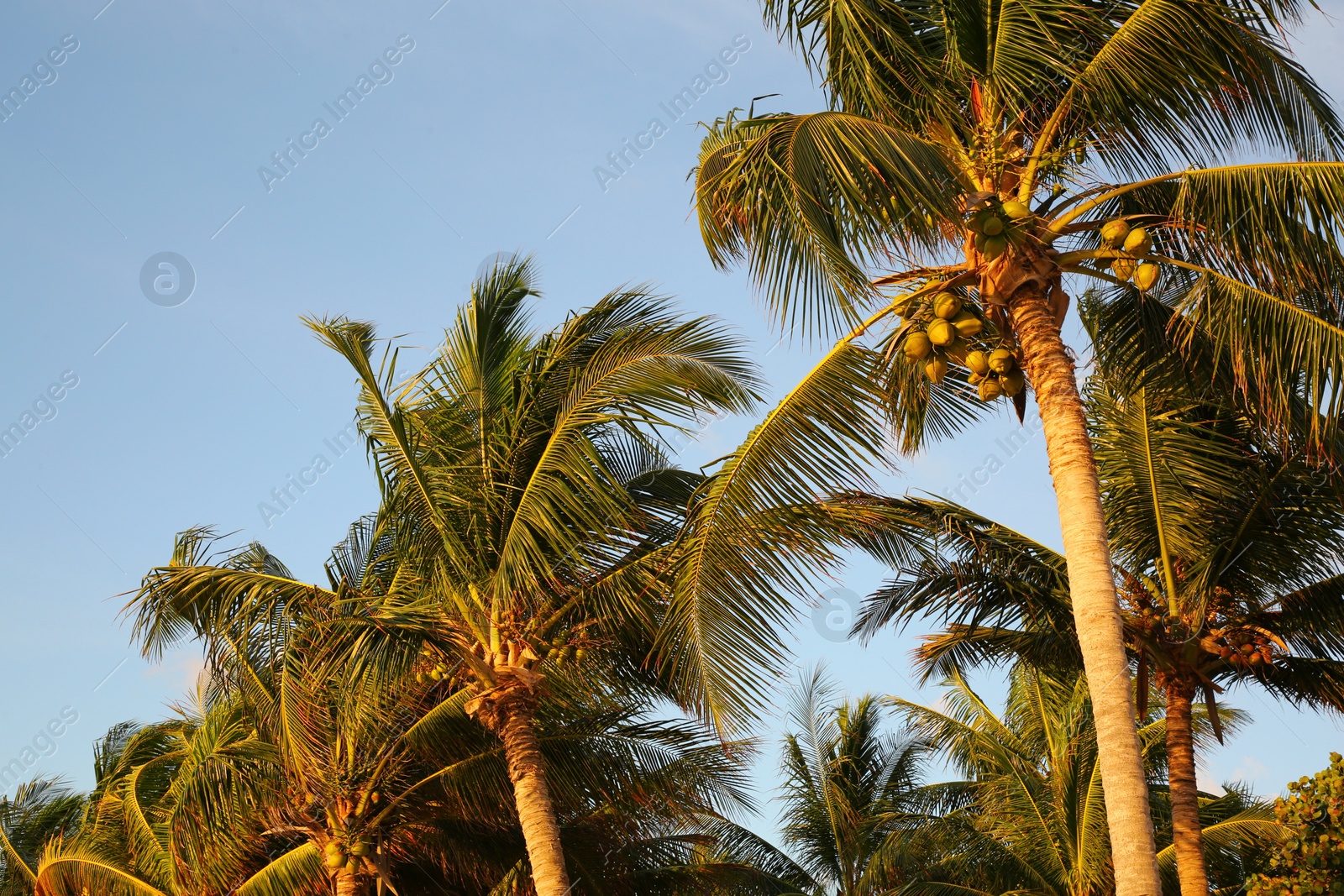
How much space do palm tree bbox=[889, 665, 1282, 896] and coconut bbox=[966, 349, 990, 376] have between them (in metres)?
7.97

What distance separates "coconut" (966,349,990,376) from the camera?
6949 mm

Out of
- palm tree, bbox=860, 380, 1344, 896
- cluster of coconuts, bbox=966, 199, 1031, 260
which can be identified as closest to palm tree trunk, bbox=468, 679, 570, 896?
palm tree, bbox=860, 380, 1344, 896

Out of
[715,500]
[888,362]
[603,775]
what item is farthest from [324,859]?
[888,362]

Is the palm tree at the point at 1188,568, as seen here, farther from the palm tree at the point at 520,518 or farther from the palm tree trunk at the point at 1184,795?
the palm tree at the point at 520,518

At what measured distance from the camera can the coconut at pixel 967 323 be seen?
6801mm

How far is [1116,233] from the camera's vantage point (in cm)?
680

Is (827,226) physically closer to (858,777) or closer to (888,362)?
(888,362)

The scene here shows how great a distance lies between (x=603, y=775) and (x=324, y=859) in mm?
3143

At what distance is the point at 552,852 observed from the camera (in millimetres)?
10062

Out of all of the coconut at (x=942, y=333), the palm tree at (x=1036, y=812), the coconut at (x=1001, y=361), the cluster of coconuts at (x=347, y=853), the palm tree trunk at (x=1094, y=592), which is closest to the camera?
the palm tree trunk at (x=1094, y=592)

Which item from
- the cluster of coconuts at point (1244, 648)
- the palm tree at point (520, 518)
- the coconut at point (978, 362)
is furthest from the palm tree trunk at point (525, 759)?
the cluster of coconuts at point (1244, 648)

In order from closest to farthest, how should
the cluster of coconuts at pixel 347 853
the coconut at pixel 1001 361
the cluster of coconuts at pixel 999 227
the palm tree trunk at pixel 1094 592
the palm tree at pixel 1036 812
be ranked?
the palm tree trunk at pixel 1094 592 → the cluster of coconuts at pixel 999 227 → the coconut at pixel 1001 361 → the cluster of coconuts at pixel 347 853 → the palm tree at pixel 1036 812

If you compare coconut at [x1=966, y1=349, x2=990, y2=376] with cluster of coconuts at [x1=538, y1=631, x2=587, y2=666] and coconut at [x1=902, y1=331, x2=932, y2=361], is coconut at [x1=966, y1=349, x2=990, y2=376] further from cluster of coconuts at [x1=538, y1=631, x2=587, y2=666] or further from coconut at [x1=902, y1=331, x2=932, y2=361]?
cluster of coconuts at [x1=538, y1=631, x2=587, y2=666]

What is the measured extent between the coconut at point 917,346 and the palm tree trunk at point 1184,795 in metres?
5.51
